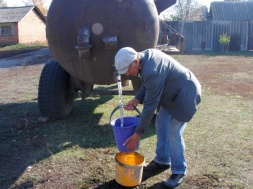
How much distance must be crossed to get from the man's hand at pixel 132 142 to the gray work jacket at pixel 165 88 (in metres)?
0.06

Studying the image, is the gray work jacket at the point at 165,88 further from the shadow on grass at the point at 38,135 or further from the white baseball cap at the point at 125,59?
the shadow on grass at the point at 38,135

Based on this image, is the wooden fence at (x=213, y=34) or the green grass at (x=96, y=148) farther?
the wooden fence at (x=213, y=34)

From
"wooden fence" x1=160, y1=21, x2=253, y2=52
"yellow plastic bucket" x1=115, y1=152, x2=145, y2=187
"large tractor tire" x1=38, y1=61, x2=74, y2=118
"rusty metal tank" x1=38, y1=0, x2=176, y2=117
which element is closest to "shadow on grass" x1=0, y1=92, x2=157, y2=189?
"large tractor tire" x1=38, y1=61, x2=74, y2=118

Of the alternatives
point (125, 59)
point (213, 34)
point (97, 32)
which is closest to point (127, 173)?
point (125, 59)

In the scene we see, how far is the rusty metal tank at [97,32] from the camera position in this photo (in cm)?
428

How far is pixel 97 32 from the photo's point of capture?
→ 433 centimetres

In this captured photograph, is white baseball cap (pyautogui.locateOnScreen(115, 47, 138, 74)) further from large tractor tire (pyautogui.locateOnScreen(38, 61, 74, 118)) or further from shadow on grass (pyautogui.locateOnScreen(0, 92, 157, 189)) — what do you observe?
large tractor tire (pyautogui.locateOnScreen(38, 61, 74, 118))

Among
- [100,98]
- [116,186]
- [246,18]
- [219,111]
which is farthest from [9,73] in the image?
[246,18]

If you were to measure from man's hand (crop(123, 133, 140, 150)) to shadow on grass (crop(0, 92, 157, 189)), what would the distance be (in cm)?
121

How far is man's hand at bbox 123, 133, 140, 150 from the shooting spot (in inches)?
126

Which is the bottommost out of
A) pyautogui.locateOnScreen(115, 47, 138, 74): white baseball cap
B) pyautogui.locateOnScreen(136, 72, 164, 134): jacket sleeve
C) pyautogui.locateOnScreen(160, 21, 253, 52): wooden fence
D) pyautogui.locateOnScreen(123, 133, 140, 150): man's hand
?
pyautogui.locateOnScreen(123, 133, 140, 150): man's hand

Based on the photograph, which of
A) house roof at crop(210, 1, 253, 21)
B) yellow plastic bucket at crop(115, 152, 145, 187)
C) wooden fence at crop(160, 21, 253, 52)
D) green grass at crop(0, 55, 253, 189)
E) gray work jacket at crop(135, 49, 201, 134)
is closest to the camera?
gray work jacket at crop(135, 49, 201, 134)

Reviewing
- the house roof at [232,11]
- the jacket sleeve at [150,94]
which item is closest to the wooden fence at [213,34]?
the house roof at [232,11]

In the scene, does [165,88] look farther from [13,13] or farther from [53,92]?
[13,13]
